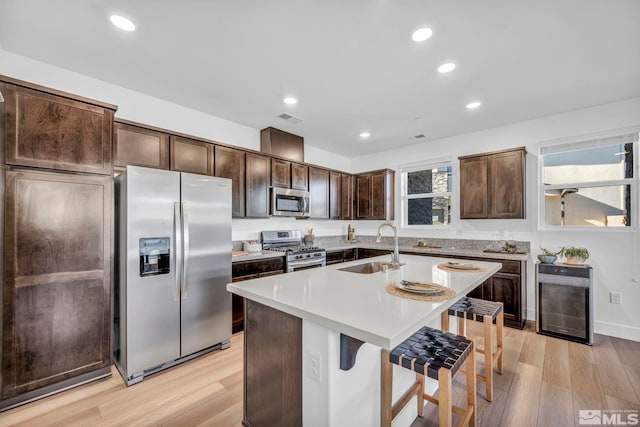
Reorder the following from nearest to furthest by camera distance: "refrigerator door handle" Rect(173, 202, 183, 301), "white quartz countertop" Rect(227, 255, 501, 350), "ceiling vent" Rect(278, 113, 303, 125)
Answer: "white quartz countertop" Rect(227, 255, 501, 350)
"refrigerator door handle" Rect(173, 202, 183, 301)
"ceiling vent" Rect(278, 113, 303, 125)

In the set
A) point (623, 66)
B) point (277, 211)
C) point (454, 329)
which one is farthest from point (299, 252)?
point (623, 66)

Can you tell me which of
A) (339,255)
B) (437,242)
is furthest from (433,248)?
(339,255)

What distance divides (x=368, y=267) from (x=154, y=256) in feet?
6.33

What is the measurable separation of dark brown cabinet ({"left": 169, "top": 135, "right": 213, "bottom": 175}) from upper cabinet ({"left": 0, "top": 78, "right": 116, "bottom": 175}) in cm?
74

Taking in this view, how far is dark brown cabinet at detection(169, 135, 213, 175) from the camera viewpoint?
3.04 metres

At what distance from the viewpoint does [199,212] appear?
271cm

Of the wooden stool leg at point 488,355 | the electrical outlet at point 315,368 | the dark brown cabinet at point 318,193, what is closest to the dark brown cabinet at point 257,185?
the dark brown cabinet at point 318,193

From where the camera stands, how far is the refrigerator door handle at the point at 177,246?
8.28 ft

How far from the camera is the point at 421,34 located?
2.05 metres

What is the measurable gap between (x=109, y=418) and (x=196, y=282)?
3.64ft

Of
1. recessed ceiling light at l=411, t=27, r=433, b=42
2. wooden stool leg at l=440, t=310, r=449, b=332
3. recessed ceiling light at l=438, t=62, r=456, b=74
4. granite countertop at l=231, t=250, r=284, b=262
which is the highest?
recessed ceiling light at l=411, t=27, r=433, b=42

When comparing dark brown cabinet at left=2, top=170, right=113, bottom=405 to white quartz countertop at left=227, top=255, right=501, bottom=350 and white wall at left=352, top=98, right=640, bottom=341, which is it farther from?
white wall at left=352, top=98, right=640, bottom=341

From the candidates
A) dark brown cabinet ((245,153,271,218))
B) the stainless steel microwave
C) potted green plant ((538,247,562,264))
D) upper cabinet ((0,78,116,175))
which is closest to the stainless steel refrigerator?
upper cabinet ((0,78,116,175))

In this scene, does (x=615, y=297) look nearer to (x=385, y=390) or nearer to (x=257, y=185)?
(x=385, y=390)
